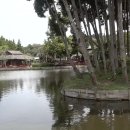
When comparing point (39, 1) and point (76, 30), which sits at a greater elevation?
point (39, 1)

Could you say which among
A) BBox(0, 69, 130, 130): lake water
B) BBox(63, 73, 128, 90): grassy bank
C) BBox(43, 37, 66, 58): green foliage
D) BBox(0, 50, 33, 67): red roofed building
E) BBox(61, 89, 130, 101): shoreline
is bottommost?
BBox(0, 69, 130, 130): lake water

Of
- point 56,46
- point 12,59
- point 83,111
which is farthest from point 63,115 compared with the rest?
point 12,59

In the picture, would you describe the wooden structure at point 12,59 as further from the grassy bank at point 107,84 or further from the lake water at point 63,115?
the lake water at point 63,115

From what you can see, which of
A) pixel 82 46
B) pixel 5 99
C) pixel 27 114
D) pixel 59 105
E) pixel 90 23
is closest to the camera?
pixel 27 114

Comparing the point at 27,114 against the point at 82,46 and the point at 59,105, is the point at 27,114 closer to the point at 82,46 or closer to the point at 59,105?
the point at 59,105

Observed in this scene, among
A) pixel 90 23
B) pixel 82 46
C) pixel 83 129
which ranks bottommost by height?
pixel 83 129

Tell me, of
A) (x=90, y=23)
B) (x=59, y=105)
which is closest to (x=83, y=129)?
(x=59, y=105)

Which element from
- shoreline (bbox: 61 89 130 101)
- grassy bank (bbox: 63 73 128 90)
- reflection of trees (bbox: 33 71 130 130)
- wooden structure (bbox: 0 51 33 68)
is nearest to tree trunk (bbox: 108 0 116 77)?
grassy bank (bbox: 63 73 128 90)

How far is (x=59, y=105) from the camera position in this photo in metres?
22.9

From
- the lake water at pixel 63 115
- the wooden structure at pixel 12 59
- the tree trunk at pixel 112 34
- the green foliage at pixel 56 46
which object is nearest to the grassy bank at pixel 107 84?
the tree trunk at pixel 112 34

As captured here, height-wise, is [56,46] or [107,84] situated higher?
[56,46]

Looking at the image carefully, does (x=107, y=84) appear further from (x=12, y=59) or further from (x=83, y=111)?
(x=12, y=59)

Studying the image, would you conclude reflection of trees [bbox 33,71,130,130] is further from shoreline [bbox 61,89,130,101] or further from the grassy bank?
the grassy bank

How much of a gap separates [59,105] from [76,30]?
4992mm
